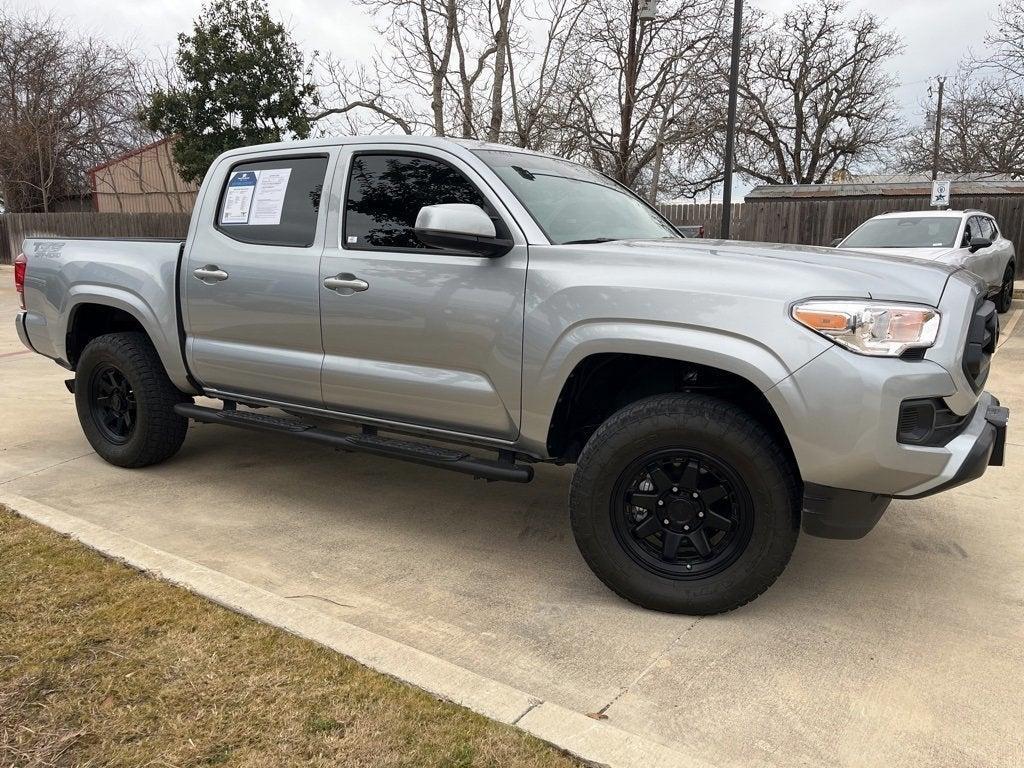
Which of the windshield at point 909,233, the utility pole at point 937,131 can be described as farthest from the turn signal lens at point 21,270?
the utility pole at point 937,131

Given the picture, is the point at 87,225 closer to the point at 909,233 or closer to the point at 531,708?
the point at 909,233

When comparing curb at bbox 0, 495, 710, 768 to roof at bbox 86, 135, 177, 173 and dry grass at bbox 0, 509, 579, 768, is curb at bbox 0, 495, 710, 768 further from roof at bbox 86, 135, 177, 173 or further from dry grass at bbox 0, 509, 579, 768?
roof at bbox 86, 135, 177, 173

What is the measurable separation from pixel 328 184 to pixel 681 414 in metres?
2.19

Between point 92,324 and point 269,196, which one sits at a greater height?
point 269,196

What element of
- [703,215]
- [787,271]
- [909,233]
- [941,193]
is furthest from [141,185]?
[787,271]

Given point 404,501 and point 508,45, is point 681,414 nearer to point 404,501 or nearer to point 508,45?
point 404,501

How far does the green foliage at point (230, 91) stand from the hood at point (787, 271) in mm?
24368

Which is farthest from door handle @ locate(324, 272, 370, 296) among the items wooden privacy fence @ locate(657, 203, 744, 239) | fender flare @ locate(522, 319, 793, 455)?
wooden privacy fence @ locate(657, 203, 744, 239)

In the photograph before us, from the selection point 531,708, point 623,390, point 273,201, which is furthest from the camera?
point 273,201

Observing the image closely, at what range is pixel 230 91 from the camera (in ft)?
83.9

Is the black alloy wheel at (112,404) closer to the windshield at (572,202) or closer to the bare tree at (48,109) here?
the windshield at (572,202)

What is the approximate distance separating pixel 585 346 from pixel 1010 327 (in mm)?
10658

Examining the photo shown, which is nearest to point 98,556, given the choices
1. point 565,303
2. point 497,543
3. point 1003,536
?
point 497,543

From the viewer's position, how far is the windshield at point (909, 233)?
32.7ft
